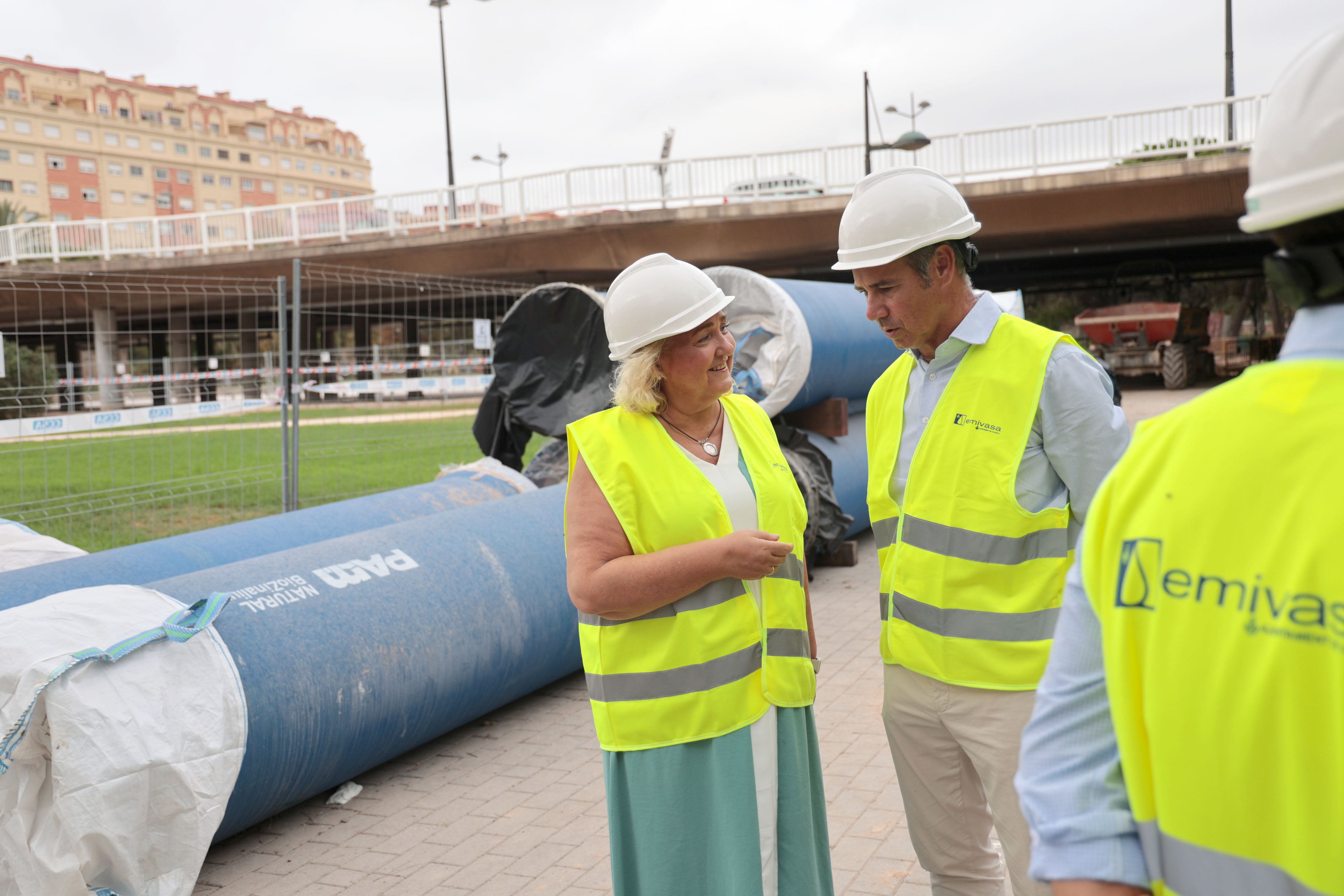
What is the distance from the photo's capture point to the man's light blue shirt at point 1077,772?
1112 millimetres

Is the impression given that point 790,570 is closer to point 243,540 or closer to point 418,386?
point 243,540

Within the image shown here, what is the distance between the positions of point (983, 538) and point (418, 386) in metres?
9.89

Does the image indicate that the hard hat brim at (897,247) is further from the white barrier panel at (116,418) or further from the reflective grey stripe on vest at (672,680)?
the white barrier panel at (116,418)

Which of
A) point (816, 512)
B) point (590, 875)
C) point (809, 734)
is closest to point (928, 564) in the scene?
point (809, 734)

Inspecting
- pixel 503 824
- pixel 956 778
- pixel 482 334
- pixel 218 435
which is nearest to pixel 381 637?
pixel 503 824

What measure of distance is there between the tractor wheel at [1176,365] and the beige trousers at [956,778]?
26.7 metres

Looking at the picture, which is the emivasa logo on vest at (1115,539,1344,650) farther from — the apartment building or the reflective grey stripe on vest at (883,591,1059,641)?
the apartment building

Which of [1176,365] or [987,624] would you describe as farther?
[1176,365]

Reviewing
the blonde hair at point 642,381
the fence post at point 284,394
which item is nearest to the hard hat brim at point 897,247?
the blonde hair at point 642,381

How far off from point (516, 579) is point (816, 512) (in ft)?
10.6

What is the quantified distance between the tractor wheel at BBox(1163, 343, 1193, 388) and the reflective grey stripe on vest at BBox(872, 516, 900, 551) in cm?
2669

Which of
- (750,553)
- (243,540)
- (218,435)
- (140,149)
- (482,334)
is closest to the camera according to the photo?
(750,553)

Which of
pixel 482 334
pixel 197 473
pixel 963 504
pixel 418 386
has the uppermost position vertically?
pixel 482 334

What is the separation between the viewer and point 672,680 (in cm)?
248
